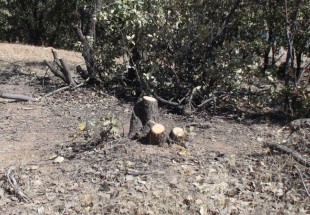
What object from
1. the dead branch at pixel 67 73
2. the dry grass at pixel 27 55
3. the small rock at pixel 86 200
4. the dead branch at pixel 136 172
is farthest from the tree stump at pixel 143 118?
the dry grass at pixel 27 55

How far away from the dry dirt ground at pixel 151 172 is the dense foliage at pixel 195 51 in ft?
2.32

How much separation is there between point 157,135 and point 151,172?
21.6 inches

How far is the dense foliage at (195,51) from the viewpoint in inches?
256

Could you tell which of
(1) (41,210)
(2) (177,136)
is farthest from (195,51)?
(1) (41,210)

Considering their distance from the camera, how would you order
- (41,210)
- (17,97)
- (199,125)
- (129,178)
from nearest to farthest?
(41,210), (129,178), (199,125), (17,97)

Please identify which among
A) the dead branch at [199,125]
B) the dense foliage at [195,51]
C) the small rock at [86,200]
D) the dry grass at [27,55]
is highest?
the dense foliage at [195,51]

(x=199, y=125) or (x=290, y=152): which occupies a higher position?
(x=290, y=152)

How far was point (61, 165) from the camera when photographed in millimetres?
4410

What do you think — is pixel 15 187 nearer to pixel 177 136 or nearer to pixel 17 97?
pixel 177 136

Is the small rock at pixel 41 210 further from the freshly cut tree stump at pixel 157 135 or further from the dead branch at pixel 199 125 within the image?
the dead branch at pixel 199 125

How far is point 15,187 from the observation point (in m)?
3.87

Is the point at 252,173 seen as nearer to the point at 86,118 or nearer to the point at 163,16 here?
the point at 86,118

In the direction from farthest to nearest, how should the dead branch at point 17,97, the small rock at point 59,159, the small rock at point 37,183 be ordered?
the dead branch at point 17,97
the small rock at point 59,159
the small rock at point 37,183

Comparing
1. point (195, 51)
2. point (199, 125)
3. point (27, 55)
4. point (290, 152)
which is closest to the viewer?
point (290, 152)
